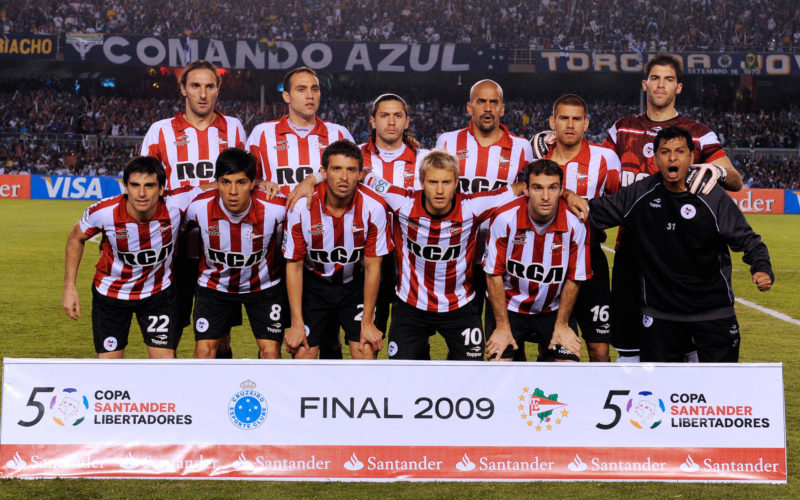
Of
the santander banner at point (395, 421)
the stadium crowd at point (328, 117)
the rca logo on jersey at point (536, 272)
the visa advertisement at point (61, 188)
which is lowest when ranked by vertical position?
the santander banner at point (395, 421)

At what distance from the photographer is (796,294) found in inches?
442

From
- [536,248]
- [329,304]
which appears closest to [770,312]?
[536,248]

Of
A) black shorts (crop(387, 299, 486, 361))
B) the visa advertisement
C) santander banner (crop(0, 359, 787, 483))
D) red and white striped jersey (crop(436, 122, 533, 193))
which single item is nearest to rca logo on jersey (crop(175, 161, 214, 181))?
red and white striped jersey (crop(436, 122, 533, 193))

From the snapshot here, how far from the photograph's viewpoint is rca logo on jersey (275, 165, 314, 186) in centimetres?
578

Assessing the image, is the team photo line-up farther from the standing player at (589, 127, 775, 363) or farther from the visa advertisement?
the visa advertisement

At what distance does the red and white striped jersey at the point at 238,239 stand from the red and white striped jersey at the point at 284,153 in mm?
482

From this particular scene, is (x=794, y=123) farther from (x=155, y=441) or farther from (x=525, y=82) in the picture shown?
(x=155, y=441)

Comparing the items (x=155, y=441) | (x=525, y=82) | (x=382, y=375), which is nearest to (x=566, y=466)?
(x=382, y=375)

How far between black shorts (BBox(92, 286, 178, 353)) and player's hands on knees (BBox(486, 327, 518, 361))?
2.01 m

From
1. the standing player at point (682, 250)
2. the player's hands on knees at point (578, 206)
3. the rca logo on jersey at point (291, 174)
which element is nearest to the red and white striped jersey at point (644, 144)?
the standing player at point (682, 250)

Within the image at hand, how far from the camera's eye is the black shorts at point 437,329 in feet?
17.1

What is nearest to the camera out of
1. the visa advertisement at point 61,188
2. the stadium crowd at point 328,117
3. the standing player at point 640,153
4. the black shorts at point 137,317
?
the standing player at point 640,153

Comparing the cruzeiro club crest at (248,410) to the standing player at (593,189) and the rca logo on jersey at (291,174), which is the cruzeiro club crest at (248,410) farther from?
the standing player at (593,189)

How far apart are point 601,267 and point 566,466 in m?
1.60
